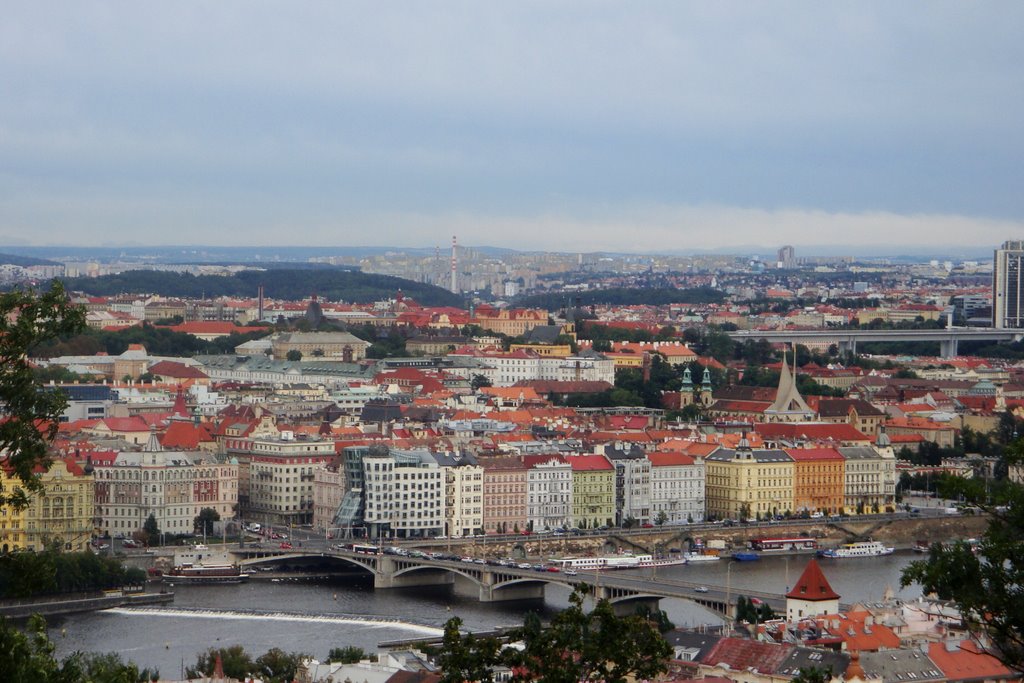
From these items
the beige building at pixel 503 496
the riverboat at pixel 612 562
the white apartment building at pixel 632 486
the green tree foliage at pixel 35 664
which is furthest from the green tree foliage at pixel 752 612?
the green tree foliage at pixel 35 664

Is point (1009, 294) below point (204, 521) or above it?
above

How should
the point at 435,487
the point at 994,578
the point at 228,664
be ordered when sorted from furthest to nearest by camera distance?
the point at 435,487 < the point at 228,664 < the point at 994,578

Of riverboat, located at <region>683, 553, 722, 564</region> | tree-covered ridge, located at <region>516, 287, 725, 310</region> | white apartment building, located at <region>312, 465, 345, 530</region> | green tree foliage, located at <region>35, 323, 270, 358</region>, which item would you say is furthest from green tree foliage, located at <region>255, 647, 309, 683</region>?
tree-covered ridge, located at <region>516, 287, 725, 310</region>

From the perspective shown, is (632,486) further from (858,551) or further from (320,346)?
(320,346)

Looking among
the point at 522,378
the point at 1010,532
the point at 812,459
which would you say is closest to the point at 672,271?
the point at 522,378

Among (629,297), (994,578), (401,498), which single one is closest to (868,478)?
(401,498)

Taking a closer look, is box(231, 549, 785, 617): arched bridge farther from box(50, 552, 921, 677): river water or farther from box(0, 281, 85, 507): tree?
box(0, 281, 85, 507): tree
